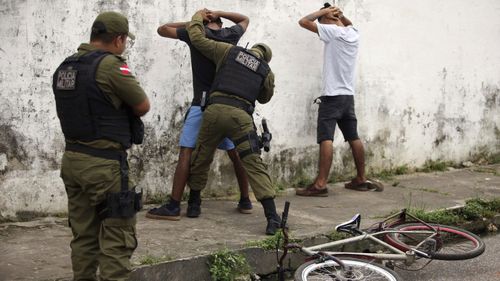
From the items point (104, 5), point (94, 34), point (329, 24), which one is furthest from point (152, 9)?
point (94, 34)

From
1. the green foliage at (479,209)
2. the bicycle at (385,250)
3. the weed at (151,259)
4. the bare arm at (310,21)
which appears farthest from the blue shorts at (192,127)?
the green foliage at (479,209)

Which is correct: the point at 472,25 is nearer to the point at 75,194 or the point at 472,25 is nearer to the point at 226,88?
the point at 226,88

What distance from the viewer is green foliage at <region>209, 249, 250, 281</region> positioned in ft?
16.2

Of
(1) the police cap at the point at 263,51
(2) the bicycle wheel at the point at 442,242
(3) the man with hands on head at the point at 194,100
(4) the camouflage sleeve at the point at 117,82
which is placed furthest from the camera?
(3) the man with hands on head at the point at 194,100

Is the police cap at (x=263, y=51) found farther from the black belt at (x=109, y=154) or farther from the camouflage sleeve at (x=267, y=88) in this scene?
the black belt at (x=109, y=154)

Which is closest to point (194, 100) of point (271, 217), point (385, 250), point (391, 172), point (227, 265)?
point (271, 217)

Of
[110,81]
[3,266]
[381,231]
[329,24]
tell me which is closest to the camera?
[110,81]

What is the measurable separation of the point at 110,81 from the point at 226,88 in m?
1.78

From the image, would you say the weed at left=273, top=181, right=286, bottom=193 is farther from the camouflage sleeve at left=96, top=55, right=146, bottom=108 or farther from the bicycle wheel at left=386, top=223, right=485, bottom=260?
the camouflage sleeve at left=96, top=55, right=146, bottom=108

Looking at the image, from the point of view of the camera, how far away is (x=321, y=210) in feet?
22.0

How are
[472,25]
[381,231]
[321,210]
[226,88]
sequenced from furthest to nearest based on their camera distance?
[472,25], [321,210], [226,88], [381,231]

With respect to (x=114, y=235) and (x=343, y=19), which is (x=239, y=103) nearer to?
(x=114, y=235)

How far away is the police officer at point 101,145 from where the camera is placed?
12.9 feet

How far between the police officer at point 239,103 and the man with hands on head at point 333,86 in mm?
1626
